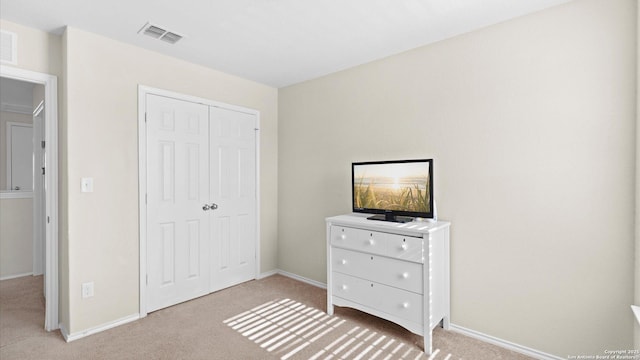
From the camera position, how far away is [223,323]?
2.70 m

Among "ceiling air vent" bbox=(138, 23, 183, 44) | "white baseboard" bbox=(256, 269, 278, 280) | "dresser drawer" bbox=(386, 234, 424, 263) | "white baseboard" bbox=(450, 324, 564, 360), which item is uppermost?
"ceiling air vent" bbox=(138, 23, 183, 44)

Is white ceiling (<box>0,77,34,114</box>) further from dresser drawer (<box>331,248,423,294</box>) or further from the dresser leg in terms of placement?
the dresser leg

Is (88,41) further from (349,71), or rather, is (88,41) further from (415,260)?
(415,260)

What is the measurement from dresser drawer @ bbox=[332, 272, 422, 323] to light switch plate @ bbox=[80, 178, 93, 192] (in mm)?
2170

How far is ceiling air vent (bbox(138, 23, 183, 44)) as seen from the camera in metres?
2.43

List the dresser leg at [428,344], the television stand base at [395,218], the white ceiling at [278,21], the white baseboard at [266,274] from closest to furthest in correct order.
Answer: the white ceiling at [278,21]
the dresser leg at [428,344]
the television stand base at [395,218]
the white baseboard at [266,274]

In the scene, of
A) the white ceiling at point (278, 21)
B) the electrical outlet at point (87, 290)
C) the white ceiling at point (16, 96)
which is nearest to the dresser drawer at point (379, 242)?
the white ceiling at point (278, 21)

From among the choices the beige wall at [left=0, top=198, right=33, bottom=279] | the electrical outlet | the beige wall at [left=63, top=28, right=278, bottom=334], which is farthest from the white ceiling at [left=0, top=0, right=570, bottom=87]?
the beige wall at [left=0, top=198, right=33, bottom=279]

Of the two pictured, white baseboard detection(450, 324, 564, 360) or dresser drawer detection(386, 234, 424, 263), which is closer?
white baseboard detection(450, 324, 564, 360)

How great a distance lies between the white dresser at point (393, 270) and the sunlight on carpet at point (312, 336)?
0.16 meters

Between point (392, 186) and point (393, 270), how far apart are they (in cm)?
71

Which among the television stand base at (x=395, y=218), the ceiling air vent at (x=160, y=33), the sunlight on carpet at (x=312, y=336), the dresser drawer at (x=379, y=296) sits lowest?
the sunlight on carpet at (x=312, y=336)

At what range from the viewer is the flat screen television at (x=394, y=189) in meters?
2.52

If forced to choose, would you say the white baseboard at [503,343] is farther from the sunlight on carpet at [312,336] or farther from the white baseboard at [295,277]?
the white baseboard at [295,277]
